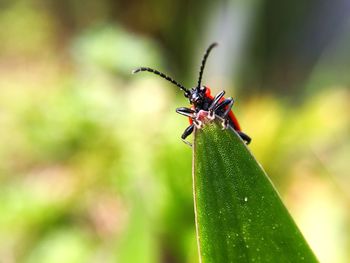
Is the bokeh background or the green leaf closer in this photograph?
the green leaf

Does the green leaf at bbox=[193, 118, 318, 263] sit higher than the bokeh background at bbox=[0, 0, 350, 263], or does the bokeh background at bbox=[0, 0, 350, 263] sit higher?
the bokeh background at bbox=[0, 0, 350, 263]

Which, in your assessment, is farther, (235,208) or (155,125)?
(155,125)

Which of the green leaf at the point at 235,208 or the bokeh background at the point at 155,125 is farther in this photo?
the bokeh background at the point at 155,125

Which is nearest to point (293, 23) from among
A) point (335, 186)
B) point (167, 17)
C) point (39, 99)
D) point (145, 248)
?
point (167, 17)

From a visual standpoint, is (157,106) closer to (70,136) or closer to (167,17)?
(70,136)

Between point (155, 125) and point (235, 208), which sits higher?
point (155, 125)
